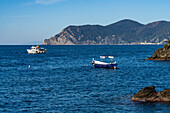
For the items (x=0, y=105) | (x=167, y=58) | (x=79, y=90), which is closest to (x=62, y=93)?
(x=79, y=90)

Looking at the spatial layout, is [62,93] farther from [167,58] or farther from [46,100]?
[167,58]

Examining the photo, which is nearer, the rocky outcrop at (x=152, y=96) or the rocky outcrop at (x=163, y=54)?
the rocky outcrop at (x=152, y=96)

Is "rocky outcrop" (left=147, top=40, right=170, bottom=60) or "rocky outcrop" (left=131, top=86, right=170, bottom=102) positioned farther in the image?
"rocky outcrop" (left=147, top=40, right=170, bottom=60)

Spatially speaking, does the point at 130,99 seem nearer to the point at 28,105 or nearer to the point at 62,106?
the point at 62,106

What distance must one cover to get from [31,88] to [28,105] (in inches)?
461

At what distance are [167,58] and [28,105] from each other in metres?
83.3

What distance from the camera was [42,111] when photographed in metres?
33.5

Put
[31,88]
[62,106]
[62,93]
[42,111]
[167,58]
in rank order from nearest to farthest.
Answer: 1. [42,111]
2. [62,106]
3. [62,93]
4. [31,88]
5. [167,58]

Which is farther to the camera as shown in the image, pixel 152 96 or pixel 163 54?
pixel 163 54

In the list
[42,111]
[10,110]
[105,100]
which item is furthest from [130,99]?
[10,110]

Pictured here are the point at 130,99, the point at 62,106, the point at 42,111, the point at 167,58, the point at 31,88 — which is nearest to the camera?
the point at 42,111

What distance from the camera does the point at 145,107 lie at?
34406mm

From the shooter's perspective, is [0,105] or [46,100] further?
[46,100]

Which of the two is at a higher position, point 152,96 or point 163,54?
point 163,54
